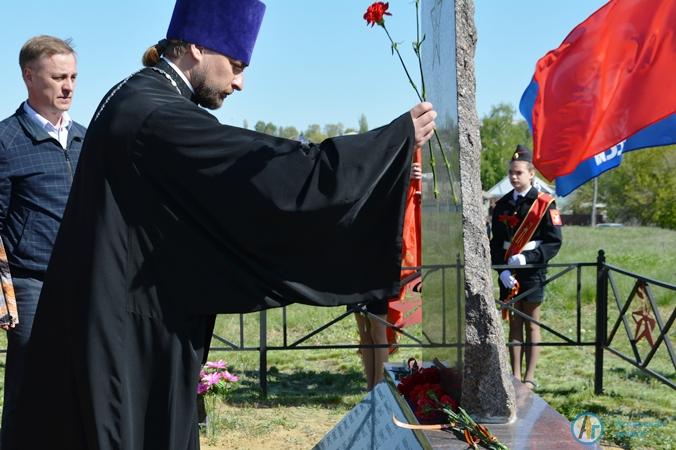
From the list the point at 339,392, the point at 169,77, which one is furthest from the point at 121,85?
the point at 339,392

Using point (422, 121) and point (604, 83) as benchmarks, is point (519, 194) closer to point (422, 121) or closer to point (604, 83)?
point (604, 83)

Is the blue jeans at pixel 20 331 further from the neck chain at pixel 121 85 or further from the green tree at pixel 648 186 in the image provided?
the green tree at pixel 648 186

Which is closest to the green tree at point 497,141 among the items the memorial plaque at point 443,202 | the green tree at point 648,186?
the green tree at point 648,186

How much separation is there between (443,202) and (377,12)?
796 mm

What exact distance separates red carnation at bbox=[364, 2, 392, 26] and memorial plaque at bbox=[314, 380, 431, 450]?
1.52m

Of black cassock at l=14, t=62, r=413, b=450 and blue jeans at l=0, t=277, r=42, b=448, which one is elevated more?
black cassock at l=14, t=62, r=413, b=450

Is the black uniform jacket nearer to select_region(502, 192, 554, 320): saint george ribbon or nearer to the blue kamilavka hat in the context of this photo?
select_region(502, 192, 554, 320): saint george ribbon

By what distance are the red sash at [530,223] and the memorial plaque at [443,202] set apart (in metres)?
2.25

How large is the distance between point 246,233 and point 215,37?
2.17 feet

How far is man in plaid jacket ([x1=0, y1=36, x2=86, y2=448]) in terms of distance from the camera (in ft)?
11.6

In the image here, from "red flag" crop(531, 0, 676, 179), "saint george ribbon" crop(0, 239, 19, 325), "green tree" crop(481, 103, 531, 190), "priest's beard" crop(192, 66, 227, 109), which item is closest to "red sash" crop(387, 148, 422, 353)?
"red flag" crop(531, 0, 676, 179)

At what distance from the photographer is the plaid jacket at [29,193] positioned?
355 cm

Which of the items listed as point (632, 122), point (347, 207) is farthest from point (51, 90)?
point (632, 122)

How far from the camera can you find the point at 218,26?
8.08 ft
